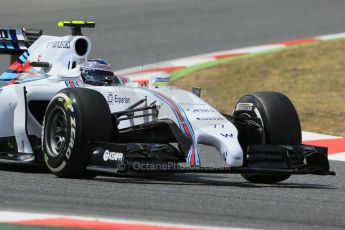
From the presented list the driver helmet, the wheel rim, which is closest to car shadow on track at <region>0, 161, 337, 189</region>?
the wheel rim

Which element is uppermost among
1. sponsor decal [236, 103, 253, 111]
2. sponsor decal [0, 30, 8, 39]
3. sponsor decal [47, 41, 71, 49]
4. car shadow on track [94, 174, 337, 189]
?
sponsor decal [0, 30, 8, 39]

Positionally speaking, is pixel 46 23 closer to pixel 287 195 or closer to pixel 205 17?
pixel 205 17

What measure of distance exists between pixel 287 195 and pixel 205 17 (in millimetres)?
13755

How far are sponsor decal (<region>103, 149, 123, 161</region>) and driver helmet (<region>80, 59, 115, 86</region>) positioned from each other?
1.40m

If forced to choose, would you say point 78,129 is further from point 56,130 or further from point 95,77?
point 95,77

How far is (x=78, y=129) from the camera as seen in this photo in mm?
8047

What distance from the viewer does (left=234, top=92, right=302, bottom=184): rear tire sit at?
8.60 metres

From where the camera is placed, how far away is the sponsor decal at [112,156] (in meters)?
7.95

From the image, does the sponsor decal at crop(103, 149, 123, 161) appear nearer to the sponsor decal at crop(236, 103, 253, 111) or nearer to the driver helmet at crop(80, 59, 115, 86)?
the driver helmet at crop(80, 59, 115, 86)

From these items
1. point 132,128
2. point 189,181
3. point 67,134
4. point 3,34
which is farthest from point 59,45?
point 189,181

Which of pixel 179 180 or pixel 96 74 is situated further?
pixel 96 74

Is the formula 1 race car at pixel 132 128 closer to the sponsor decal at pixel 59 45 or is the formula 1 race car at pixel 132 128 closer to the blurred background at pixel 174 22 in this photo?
the sponsor decal at pixel 59 45

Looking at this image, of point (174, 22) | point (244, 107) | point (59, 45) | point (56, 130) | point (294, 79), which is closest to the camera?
point (56, 130)

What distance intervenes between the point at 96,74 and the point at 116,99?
2.00 feet
